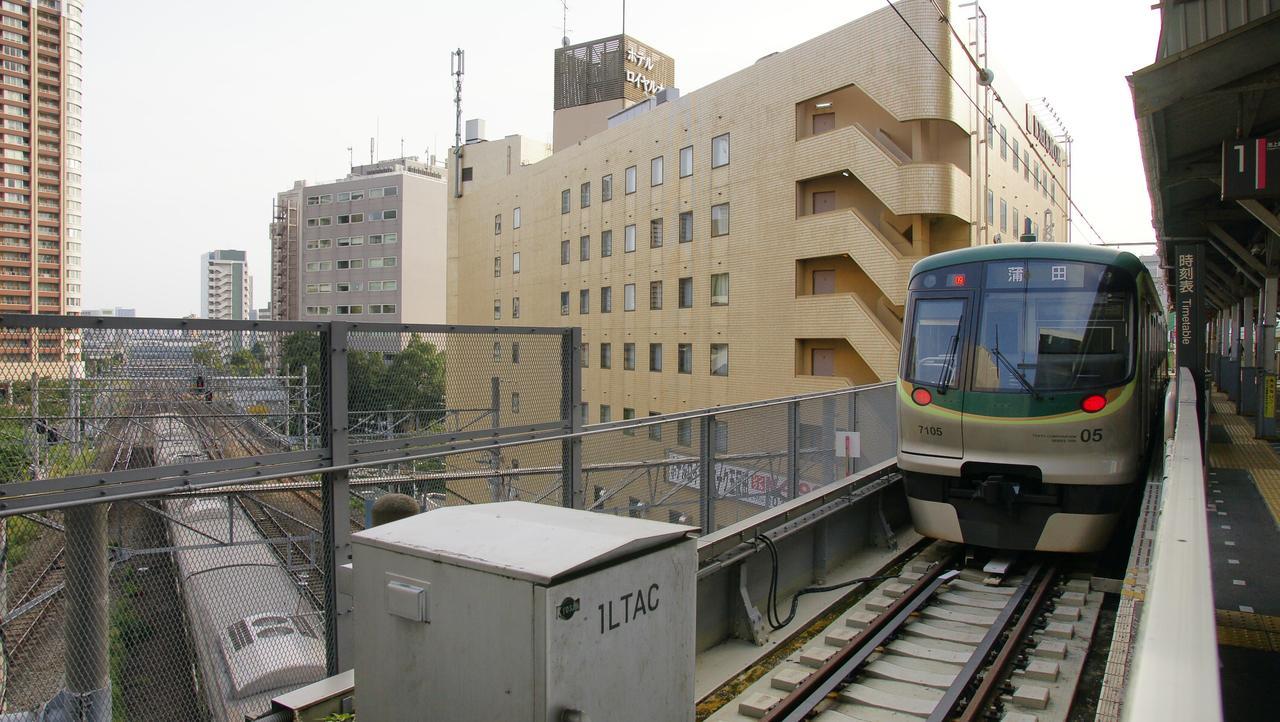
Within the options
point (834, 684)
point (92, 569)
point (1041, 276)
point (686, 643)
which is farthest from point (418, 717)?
point (1041, 276)

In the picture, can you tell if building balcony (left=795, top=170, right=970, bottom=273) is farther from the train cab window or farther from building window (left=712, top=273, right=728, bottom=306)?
the train cab window

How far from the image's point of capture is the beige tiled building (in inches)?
968

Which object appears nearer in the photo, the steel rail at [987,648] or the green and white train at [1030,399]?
the steel rail at [987,648]

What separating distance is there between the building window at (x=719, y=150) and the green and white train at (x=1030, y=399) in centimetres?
2274

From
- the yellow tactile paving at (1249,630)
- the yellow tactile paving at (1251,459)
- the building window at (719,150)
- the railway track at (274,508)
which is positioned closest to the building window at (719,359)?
the building window at (719,150)

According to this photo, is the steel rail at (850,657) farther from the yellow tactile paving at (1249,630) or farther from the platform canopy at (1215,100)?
the platform canopy at (1215,100)

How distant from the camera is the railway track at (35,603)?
134 inches

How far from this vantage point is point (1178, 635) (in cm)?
202

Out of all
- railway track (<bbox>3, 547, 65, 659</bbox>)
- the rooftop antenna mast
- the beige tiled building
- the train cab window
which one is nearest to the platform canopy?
the train cab window

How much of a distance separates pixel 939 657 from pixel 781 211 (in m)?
23.1

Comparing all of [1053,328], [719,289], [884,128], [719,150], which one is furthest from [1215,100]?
[719,150]

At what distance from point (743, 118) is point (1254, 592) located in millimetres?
24605

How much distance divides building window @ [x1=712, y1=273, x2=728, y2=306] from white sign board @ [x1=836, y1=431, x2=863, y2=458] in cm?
2114

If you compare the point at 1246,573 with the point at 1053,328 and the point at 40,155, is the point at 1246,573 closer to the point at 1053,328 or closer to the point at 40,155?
the point at 1053,328
